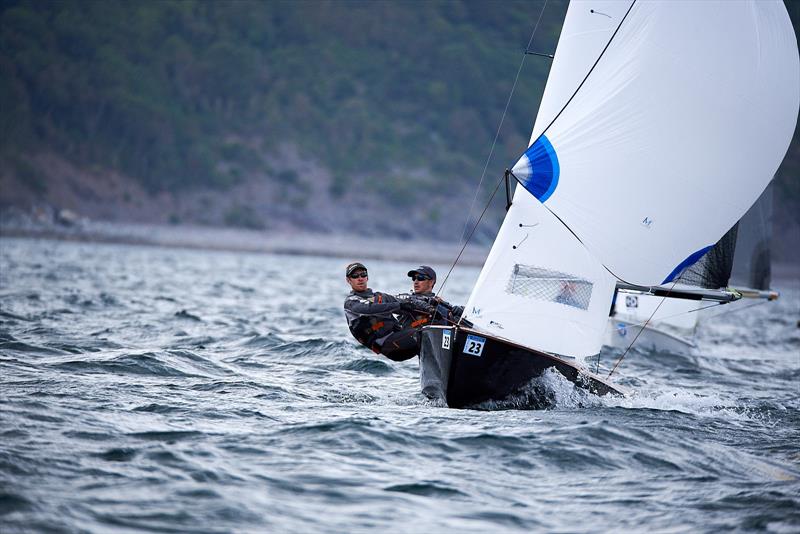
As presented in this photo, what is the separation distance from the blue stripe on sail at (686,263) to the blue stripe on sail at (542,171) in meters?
1.76

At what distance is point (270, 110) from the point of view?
→ 92.2 meters

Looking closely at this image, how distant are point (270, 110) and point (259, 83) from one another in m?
4.65

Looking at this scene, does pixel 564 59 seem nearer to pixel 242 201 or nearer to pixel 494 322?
pixel 494 322

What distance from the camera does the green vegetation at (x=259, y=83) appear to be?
84.9 metres

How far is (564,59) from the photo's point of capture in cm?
1029

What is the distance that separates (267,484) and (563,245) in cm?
442

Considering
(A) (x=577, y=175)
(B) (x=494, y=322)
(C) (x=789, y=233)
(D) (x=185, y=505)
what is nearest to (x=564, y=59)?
(A) (x=577, y=175)

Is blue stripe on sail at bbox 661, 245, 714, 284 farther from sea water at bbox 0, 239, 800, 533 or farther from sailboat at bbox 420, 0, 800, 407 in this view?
sea water at bbox 0, 239, 800, 533

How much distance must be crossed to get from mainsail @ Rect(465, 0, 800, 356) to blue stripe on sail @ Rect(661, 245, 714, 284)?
442 millimetres

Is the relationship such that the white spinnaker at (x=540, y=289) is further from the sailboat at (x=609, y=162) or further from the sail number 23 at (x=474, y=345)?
the sail number 23 at (x=474, y=345)

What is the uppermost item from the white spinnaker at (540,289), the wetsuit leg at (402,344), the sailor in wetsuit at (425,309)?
the white spinnaker at (540,289)

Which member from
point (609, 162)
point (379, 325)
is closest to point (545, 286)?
point (609, 162)

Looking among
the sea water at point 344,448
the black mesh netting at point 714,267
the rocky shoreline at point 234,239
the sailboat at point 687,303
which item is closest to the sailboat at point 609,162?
the sea water at point 344,448

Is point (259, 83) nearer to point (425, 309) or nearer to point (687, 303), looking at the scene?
point (687, 303)
